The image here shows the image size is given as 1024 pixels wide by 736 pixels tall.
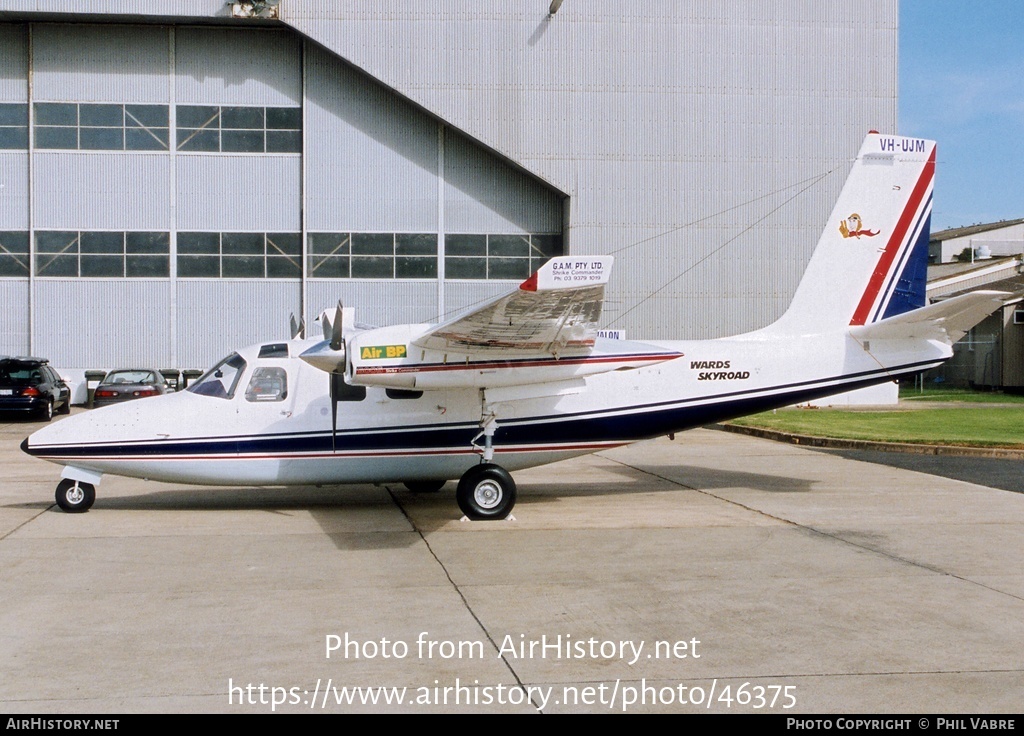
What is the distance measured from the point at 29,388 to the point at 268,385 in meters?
20.0

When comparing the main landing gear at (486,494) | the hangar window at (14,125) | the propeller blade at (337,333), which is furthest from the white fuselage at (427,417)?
the hangar window at (14,125)

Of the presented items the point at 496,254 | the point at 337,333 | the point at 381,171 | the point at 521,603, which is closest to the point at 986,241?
the point at 496,254

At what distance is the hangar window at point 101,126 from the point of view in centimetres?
3616

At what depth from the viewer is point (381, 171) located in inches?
1451

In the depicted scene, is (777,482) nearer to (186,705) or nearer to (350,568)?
(350,568)

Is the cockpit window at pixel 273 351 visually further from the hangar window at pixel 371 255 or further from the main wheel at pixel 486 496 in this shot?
the hangar window at pixel 371 255

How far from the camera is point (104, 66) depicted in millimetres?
35906

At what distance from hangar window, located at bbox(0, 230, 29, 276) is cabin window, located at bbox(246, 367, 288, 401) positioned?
87.9 ft

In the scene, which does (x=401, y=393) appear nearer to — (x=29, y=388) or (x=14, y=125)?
(x=29, y=388)

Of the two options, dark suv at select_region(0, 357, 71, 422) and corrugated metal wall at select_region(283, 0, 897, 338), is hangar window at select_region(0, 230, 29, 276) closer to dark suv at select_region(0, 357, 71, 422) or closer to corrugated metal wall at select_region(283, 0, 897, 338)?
dark suv at select_region(0, 357, 71, 422)

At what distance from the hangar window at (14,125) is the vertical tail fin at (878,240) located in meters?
30.7

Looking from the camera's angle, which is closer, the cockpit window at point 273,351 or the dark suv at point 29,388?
the cockpit window at point 273,351

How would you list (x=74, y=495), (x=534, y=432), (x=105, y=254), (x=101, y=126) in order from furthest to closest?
(x=105, y=254)
(x=101, y=126)
(x=534, y=432)
(x=74, y=495)

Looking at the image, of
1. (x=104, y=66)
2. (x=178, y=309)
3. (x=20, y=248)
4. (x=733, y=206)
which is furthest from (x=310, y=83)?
(x=733, y=206)
